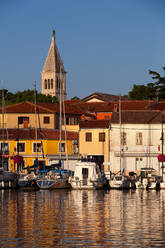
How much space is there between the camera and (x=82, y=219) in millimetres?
42375

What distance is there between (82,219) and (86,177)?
1098 inches

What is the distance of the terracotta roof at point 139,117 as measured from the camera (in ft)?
286

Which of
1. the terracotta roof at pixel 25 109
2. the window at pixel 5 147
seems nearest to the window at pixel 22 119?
the terracotta roof at pixel 25 109

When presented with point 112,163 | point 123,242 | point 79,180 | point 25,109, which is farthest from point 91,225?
point 25,109

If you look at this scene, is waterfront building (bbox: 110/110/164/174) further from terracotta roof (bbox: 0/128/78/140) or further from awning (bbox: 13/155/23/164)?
awning (bbox: 13/155/23/164)

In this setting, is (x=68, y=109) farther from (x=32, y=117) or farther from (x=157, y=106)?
(x=157, y=106)

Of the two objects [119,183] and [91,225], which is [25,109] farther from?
[91,225]

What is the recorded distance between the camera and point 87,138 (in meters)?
92.0

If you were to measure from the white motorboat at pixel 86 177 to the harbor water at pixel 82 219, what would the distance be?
3.78m

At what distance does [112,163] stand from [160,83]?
137ft

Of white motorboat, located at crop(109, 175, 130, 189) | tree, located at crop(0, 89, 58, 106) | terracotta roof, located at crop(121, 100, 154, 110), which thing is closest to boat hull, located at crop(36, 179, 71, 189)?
white motorboat, located at crop(109, 175, 130, 189)

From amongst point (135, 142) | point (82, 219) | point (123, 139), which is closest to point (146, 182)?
point (135, 142)

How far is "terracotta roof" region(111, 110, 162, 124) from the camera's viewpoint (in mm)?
87312

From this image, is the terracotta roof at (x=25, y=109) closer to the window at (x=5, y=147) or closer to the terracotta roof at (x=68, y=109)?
the terracotta roof at (x=68, y=109)
